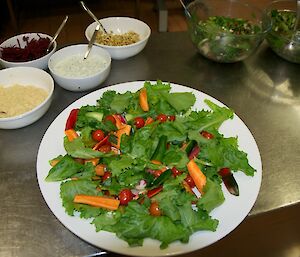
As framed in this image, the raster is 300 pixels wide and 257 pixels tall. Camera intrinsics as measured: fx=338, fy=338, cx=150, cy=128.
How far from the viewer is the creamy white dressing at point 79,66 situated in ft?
4.11

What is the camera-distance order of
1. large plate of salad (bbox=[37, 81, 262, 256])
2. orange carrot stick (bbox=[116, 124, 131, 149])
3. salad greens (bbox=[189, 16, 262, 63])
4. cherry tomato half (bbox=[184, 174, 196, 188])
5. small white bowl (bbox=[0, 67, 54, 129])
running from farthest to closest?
salad greens (bbox=[189, 16, 262, 63])
small white bowl (bbox=[0, 67, 54, 129])
orange carrot stick (bbox=[116, 124, 131, 149])
cherry tomato half (bbox=[184, 174, 196, 188])
large plate of salad (bbox=[37, 81, 262, 256])

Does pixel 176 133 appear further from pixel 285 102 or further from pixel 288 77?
pixel 288 77

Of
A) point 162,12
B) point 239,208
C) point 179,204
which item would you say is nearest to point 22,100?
point 179,204

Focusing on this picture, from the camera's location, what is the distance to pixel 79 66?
129 cm

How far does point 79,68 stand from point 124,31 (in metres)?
0.36

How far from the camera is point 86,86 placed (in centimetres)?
124

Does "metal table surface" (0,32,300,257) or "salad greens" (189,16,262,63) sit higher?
"salad greens" (189,16,262,63)

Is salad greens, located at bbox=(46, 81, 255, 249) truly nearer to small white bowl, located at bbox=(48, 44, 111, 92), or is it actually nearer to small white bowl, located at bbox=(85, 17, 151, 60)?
small white bowl, located at bbox=(48, 44, 111, 92)

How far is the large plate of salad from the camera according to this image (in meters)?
0.79

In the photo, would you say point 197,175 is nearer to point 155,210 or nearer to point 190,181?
point 190,181

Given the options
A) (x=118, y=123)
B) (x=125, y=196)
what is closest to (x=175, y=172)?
(x=125, y=196)

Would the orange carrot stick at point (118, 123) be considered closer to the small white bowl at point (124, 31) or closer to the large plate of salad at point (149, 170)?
the large plate of salad at point (149, 170)

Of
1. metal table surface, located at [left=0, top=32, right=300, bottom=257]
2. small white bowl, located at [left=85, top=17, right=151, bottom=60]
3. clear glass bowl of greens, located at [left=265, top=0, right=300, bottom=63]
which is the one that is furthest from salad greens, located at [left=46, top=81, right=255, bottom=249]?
clear glass bowl of greens, located at [left=265, top=0, right=300, bottom=63]

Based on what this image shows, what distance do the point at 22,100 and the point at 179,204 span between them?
676 millimetres
